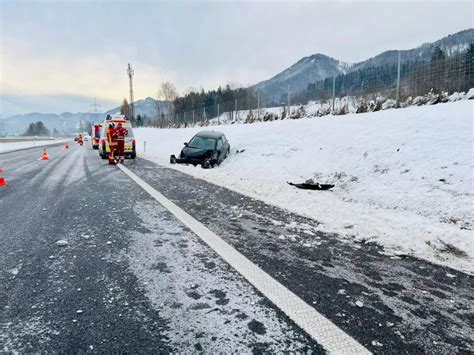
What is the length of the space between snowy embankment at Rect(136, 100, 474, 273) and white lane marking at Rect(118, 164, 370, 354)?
168cm

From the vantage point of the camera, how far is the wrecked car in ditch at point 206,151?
12.1 metres

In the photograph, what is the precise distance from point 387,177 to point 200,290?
5640 mm

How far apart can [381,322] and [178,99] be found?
7910 cm

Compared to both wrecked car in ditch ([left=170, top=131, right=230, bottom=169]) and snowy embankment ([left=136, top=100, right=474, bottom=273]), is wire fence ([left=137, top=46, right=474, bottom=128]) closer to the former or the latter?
snowy embankment ([left=136, top=100, right=474, bottom=273])

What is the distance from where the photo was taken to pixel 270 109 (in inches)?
822

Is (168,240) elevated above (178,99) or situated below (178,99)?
below

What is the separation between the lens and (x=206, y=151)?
477 inches

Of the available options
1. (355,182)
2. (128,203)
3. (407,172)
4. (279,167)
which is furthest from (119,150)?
(407,172)

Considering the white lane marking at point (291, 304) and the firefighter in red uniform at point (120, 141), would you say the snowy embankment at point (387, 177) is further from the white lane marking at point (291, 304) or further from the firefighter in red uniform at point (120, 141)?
the firefighter in red uniform at point (120, 141)

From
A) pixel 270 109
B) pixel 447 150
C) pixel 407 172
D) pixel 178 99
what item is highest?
pixel 178 99

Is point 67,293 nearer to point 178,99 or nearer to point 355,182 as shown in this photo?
point 355,182

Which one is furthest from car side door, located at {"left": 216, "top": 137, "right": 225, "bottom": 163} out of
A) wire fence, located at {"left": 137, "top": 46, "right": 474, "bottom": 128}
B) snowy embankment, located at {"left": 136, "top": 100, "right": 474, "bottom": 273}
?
wire fence, located at {"left": 137, "top": 46, "right": 474, "bottom": 128}

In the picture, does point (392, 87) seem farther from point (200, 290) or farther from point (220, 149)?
point (200, 290)

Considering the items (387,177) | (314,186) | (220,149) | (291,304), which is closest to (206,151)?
(220,149)
